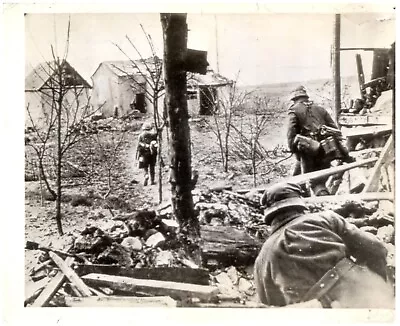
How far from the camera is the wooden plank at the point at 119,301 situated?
110 centimetres

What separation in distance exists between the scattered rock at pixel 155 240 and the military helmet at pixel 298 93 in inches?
17.3

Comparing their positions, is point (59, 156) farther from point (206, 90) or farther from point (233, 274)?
point (233, 274)

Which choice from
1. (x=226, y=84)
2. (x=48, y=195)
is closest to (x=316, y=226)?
(x=226, y=84)

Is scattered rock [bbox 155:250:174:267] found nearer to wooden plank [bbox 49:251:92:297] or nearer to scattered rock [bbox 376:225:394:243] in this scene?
wooden plank [bbox 49:251:92:297]

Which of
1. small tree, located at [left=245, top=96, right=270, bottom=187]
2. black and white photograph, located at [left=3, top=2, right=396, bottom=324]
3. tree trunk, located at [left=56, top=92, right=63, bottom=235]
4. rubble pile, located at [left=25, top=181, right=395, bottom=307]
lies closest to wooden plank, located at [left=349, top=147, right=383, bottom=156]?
black and white photograph, located at [left=3, top=2, right=396, bottom=324]

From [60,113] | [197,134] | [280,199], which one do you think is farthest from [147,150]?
[280,199]

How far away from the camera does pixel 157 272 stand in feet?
3.66

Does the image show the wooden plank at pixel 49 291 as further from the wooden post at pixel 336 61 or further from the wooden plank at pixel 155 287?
the wooden post at pixel 336 61

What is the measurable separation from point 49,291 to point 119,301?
0.16 metres

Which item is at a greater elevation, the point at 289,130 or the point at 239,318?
the point at 289,130

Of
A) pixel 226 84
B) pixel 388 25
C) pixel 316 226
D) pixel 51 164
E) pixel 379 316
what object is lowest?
pixel 379 316

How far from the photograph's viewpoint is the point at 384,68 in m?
1.12
